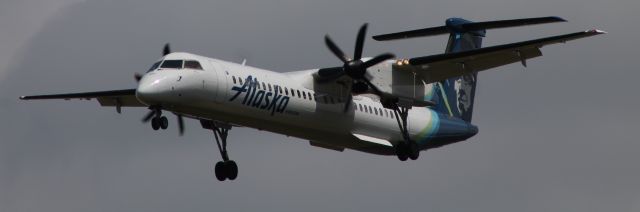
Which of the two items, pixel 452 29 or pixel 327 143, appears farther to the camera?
pixel 452 29

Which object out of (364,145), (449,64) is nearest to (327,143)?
(364,145)

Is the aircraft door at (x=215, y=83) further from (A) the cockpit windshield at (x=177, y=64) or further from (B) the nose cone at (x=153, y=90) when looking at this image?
(B) the nose cone at (x=153, y=90)

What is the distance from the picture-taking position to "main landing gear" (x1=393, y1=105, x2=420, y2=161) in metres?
42.2

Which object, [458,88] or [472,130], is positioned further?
[458,88]

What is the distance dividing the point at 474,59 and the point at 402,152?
3.36m

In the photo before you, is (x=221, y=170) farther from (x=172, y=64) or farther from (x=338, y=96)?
(x=172, y=64)

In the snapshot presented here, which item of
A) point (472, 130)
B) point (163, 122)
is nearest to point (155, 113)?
point (163, 122)

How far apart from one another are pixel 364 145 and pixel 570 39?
22.9 ft

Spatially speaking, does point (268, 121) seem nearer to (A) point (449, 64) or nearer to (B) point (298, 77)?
(B) point (298, 77)

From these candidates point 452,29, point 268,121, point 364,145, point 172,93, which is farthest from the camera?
point 452,29

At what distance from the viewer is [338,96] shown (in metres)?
41.3

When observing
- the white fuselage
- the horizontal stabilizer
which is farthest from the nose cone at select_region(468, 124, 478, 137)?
the horizontal stabilizer

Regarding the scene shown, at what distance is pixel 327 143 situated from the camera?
41844 millimetres

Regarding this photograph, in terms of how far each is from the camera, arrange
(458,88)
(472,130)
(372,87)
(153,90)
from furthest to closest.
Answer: (458,88), (472,130), (372,87), (153,90)
